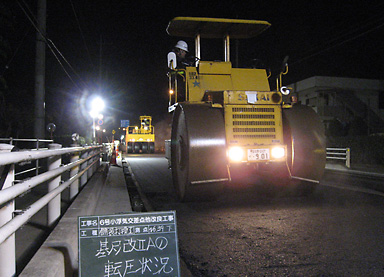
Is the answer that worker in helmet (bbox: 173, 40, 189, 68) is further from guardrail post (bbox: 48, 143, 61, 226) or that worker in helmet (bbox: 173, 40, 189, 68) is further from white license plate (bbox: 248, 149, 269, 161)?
guardrail post (bbox: 48, 143, 61, 226)

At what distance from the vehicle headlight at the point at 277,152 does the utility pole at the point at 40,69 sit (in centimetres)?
915

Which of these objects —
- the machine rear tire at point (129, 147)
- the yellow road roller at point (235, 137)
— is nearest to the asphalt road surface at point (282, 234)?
the yellow road roller at point (235, 137)

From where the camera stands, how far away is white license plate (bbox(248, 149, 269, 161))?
6.88 meters

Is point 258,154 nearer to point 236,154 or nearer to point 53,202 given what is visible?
point 236,154

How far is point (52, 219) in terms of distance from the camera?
443 centimetres

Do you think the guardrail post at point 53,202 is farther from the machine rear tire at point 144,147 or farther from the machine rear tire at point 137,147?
the machine rear tire at point 144,147

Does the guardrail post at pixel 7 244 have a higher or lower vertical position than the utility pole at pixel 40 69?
lower

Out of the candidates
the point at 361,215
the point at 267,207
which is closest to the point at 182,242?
the point at 267,207

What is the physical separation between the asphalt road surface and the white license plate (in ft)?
2.93

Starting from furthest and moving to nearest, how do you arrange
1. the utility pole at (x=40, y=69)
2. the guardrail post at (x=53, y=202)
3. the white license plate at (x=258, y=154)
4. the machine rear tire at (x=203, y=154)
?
the utility pole at (x=40, y=69) < the white license plate at (x=258, y=154) < the machine rear tire at (x=203, y=154) < the guardrail post at (x=53, y=202)

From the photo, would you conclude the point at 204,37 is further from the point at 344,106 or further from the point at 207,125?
the point at 344,106

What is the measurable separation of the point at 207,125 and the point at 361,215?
9.99 ft

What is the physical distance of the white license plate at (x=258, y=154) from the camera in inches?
271

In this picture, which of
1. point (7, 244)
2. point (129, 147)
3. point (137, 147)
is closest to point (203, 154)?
point (7, 244)
